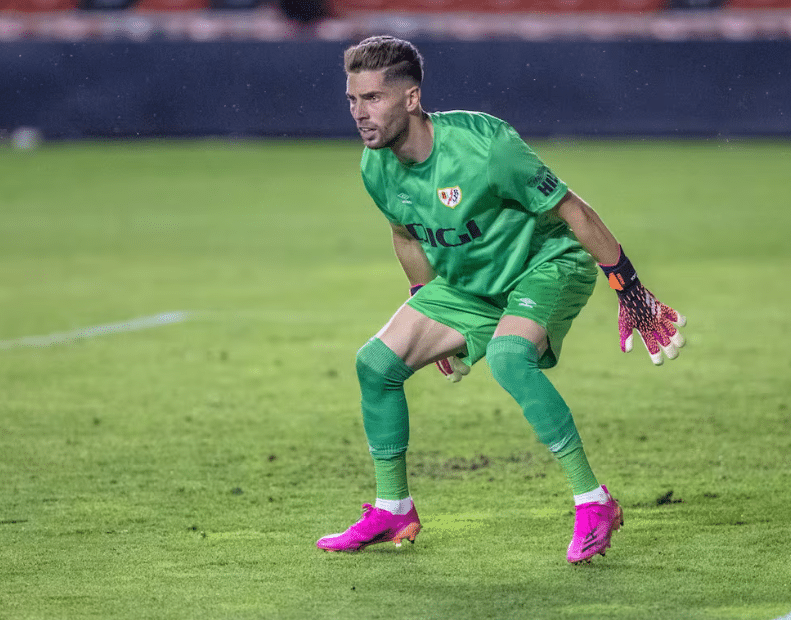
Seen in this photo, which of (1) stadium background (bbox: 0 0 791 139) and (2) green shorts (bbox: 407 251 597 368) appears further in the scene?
(1) stadium background (bbox: 0 0 791 139)

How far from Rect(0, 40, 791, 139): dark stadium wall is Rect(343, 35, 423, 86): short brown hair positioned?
16382mm

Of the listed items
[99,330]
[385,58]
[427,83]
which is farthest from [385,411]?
[427,83]

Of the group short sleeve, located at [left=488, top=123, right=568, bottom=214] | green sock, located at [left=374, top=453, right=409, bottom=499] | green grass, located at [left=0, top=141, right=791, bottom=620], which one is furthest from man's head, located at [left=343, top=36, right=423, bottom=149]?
green grass, located at [left=0, top=141, right=791, bottom=620]

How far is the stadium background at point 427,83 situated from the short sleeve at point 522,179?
16.6 meters

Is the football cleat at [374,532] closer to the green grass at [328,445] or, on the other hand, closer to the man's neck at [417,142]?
the green grass at [328,445]

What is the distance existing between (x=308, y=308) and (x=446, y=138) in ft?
18.0

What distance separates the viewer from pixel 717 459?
567cm

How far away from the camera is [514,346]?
4.27 meters

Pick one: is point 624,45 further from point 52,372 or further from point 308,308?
point 52,372

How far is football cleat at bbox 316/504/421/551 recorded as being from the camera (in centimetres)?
447

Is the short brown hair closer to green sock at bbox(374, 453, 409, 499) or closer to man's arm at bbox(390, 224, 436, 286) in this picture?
man's arm at bbox(390, 224, 436, 286)

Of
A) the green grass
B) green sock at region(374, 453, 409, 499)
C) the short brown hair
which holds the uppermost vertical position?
the short brown hair

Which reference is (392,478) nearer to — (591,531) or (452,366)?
(452,366)

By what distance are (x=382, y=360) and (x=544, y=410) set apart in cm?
61
